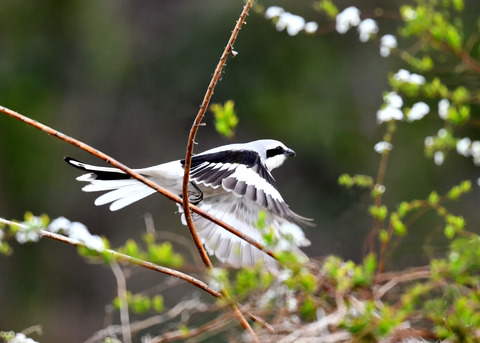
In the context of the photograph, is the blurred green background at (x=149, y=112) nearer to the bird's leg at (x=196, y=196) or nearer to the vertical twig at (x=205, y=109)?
the bird's leg at (x=196, y=196)

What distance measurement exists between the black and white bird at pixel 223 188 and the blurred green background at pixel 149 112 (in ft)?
13.3

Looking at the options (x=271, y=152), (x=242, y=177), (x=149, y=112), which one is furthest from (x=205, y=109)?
(x=149, y=112)

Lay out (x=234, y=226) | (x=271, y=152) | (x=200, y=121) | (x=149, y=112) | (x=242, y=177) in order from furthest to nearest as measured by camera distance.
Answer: (x=149, y=112) → (x=271, y=152) → (x=234, y=226) → (x=242, y=177) → (x=200, y=121)

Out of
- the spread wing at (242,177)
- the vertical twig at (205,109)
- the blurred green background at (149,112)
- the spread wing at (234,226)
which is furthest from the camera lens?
the blurred green background at (149,112)

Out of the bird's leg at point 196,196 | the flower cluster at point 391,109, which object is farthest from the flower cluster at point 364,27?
the bird's leg at point 196,196

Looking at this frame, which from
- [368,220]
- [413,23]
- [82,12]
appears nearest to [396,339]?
[413,23]

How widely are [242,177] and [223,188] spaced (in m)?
0.32

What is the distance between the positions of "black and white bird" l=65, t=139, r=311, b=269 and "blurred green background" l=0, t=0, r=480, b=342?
160 inches

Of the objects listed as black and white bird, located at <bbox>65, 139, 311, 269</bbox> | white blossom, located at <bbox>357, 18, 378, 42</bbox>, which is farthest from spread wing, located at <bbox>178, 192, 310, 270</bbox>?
white blossom, located at <bbox>357, 18, 378, 42</bbox>

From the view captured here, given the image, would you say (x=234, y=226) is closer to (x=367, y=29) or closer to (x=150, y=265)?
(x=367, y=29)

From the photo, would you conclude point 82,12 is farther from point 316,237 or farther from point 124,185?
point 124,185

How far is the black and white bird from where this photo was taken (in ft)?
6.26

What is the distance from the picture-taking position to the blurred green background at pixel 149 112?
22.3 ft

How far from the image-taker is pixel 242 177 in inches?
76.6
